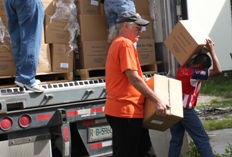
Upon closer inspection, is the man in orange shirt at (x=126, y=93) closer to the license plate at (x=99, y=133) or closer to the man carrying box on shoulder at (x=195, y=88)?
the license plate at (x=99, y=133)

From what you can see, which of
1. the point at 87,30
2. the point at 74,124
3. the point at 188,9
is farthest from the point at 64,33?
the point at 188,9

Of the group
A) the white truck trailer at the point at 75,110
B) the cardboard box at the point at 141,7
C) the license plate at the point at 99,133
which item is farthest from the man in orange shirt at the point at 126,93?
the cardboard box at the point at 141,7

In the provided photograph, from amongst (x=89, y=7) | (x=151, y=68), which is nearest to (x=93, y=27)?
(x=89, y=7)

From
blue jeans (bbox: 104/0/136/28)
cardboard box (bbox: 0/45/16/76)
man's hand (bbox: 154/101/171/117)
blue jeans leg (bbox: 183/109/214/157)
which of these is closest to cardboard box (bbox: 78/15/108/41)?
blue jeans (bbox: 104/0/136/28)

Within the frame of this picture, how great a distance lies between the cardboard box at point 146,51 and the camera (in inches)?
219

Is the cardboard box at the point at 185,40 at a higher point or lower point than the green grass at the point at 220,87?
higher

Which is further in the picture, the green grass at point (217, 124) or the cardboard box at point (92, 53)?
the green grass at point (217, 124)

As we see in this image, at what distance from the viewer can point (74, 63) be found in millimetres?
5465

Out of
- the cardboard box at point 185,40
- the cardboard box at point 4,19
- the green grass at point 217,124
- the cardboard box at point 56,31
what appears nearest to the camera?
the cardboard box at point 185,40

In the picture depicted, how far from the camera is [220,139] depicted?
7.81 m

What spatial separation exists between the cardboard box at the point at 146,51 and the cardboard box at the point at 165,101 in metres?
1.31

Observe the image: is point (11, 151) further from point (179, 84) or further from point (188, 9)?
point (188, 9)

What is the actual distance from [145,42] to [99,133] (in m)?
1.34

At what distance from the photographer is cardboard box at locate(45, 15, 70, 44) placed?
16.7ft
